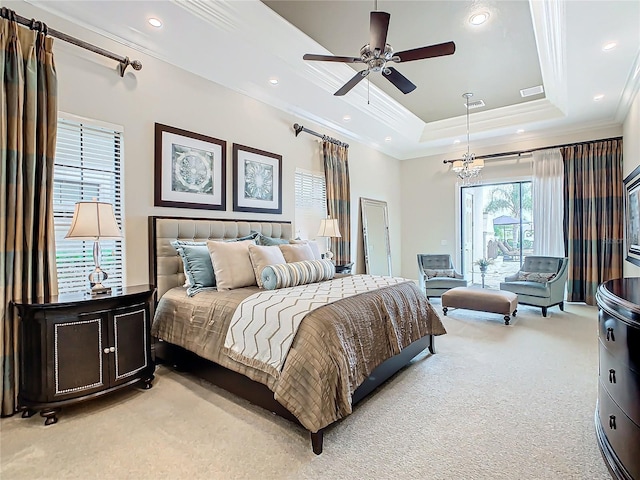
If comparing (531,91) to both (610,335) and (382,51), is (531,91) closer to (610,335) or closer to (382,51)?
(382,51)

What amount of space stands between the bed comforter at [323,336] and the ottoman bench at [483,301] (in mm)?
1707

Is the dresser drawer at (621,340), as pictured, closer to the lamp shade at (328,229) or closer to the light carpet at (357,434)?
the light carpet at (357,434)

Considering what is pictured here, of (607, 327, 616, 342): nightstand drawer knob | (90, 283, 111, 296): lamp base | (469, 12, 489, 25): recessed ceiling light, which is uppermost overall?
(469, 12, 489, 25): recessed ceiling light

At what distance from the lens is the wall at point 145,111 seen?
2932 millimetres

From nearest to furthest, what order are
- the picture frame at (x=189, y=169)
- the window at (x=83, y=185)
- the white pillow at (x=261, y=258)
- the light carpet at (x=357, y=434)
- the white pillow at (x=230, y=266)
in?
the light carpet at (x=357, y=434) → the window at (x=83, y=185) → the white pillow at (x=230, y=266) → the white pillow at (x=261, y=258) → the picture frame at (x=189, y=169)

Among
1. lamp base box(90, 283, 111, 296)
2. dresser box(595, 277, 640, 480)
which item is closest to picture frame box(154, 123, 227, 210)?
Result: lamp base box(90, 283, 111, 296)

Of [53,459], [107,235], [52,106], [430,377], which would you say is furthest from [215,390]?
[52,106]

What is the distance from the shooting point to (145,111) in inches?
135

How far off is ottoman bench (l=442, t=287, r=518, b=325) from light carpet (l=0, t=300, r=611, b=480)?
146cm

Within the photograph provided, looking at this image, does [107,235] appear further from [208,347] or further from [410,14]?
[410,14]

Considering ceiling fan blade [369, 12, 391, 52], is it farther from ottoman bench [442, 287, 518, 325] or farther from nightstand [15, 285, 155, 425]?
A: ottoman bench [442, 287, 518, 325]

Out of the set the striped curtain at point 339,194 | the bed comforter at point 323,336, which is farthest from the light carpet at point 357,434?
the striped curtain at point 339,194

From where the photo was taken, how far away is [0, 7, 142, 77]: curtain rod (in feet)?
8.15

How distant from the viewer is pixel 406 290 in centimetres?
327
